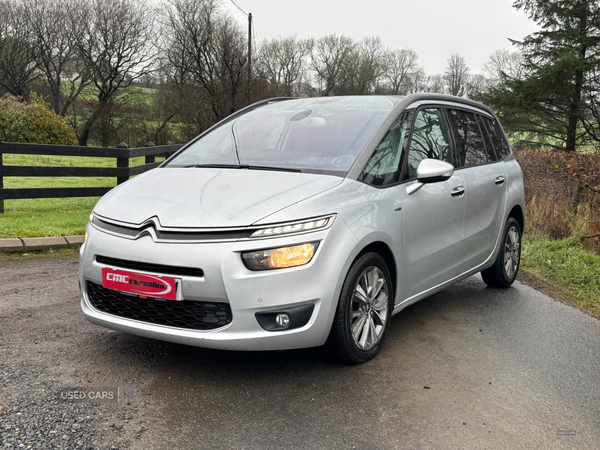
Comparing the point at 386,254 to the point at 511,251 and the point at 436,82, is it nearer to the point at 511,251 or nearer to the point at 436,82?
the point at 511,251

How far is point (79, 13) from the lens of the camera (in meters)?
42.0

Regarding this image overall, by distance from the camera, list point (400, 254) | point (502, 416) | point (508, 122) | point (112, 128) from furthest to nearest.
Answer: point (112, 128) < point (508, 122) < point (400, 254) < point (502, 416)

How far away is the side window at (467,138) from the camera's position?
4879 mm

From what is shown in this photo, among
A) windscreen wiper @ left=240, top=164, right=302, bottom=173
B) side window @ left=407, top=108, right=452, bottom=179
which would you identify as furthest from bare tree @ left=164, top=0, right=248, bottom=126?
windscreen wiper @ left=240, top=164, right=302, bottom=173

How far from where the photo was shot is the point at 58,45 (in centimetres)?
4272

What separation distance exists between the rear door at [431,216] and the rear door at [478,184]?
0.16m

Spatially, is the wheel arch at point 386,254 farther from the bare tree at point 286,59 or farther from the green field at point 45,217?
the bare tree at point 286,59

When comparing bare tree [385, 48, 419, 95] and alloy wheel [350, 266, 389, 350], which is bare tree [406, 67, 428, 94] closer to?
bare tree [385, 48, 419, 95]

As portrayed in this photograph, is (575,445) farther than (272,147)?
No

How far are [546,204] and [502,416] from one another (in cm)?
734

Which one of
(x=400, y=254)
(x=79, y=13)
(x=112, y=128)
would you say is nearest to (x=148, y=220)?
(x=400, y=254)

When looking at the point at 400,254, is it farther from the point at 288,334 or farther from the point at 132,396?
the point at 132,396

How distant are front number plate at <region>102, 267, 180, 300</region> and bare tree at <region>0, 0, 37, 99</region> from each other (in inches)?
1790

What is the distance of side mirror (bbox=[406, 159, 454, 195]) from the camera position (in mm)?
3869
